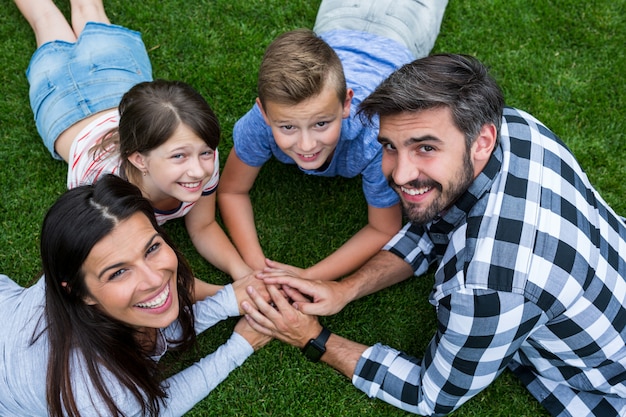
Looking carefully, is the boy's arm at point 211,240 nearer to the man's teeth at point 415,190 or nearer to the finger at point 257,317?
the finger at point 257,317

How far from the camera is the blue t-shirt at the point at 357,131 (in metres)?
3.62

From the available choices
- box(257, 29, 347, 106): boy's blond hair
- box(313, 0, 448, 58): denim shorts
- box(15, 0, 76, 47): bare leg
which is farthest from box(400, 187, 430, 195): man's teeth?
box(15, 0, 76, 47): bare leg

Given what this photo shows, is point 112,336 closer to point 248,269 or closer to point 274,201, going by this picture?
point 248,269

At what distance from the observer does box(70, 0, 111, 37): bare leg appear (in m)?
4.50

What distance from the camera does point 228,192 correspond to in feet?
13.7

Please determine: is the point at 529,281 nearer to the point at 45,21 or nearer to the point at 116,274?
the point at 116,274

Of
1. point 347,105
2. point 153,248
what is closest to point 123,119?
point 153,248

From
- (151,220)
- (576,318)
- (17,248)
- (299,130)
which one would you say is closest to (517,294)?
(576,318)

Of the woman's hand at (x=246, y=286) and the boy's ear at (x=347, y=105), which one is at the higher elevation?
the boy's ear at (x=347, y=105)

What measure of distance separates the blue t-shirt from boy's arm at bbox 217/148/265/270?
0.70 feet

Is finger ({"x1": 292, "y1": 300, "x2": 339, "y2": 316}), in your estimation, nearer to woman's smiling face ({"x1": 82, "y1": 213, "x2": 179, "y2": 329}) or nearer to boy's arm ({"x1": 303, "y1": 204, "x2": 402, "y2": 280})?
boy's arm ({"x1": 303, "y1": 204, "x2": 402, "y2": 280})

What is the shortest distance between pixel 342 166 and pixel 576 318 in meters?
1.70

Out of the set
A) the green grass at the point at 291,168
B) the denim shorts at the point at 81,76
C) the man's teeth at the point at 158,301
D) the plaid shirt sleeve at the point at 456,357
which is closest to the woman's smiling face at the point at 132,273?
the man's teeth at the point at 158,301

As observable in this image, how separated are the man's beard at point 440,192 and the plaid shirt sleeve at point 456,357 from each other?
0.43 metres
